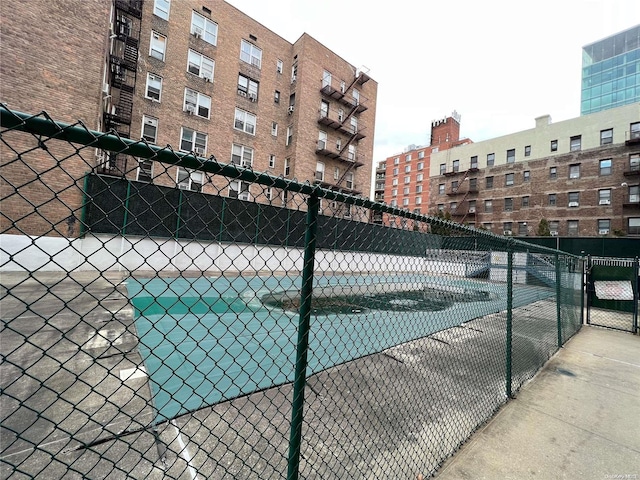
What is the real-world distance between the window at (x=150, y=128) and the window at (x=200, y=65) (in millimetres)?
4321

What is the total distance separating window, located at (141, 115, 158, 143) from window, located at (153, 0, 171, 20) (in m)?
6.44

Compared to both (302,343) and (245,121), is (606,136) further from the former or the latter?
(302,343)

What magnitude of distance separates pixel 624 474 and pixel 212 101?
22834mm

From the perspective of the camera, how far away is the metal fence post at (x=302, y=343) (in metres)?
1.75

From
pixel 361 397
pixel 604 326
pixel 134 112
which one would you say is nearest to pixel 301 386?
pixel 361 397

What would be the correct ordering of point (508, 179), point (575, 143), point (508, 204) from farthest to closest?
point (508, 179)
point (508, 204)
point (575, 143)

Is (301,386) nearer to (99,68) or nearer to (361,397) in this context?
(361,397)

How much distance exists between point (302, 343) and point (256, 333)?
10.7ft

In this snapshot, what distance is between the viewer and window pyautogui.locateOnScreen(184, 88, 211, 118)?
18641mm

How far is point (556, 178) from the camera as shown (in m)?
29.9

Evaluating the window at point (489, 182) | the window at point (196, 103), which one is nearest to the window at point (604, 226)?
the window at point (489, 182)

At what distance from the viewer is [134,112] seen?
16.9m

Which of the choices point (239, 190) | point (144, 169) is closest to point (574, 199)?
point (239, 190)

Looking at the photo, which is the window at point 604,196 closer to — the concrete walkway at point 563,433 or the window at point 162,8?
the concrete walkway at point 563,433
